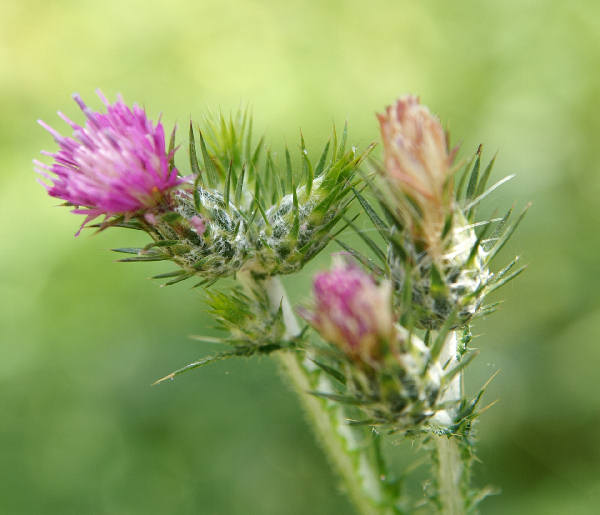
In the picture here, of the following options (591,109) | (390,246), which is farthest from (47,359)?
(591,109)

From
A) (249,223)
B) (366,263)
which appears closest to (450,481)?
(366,263)

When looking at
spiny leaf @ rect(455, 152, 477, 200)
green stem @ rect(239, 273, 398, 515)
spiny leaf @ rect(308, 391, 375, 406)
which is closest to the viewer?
spiny leaf @ rect(308, 391, 375, 406)

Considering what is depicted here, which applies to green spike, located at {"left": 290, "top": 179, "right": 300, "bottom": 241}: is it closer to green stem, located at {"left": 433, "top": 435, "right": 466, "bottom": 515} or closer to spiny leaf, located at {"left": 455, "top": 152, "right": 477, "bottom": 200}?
spiny leaf, located at {"left": 455, "top": 152, "right": 477, "bottom": 200}

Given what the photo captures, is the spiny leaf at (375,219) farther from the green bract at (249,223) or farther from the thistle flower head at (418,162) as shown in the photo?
the green bract at (249,223)

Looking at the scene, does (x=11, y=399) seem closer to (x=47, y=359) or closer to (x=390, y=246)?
(x=47, y=359)

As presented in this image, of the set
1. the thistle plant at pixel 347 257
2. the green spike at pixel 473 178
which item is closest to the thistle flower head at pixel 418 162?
the thistle plant at pixel 347 257

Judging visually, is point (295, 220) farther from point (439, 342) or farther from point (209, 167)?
point (439, 342)

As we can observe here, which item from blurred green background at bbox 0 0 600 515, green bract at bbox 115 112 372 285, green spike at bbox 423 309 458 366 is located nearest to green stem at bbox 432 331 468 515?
green spike at bbox 423 309 458 366
